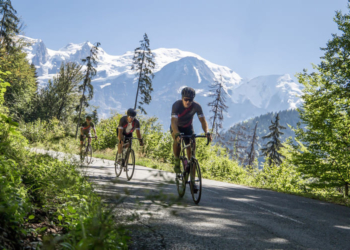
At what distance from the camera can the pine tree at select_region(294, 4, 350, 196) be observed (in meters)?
13.0

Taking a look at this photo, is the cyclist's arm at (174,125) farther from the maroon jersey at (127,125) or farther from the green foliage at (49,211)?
the maroon jersey at (127,125)

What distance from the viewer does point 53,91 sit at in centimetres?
4609

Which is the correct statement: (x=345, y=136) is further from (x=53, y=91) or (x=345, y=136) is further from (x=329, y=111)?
(x=53, y=91)

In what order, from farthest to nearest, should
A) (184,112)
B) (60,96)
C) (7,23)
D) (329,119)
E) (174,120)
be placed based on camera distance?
(60,96), (7,23), (329,119), (184,112), (174,120)

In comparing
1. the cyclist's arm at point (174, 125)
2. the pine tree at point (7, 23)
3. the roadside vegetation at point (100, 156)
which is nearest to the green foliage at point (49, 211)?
the roadside vegetation at point (100, 156)

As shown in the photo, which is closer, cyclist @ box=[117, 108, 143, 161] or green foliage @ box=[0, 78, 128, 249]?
green foliage @ box=[0, 78, 128, 249]

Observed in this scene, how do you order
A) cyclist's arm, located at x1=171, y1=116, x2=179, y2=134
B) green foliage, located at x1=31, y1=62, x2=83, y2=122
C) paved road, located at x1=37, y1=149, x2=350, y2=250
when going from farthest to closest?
1. green foliage, located at x1=31, y1=62, x2=83, y2=122
2. cyclist's arm, located at x1=171, y1=116, x2=179, y2=134
3. paved road, located at x1=37, y1=149, x2=350, y2=250

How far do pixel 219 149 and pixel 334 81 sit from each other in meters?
11.4

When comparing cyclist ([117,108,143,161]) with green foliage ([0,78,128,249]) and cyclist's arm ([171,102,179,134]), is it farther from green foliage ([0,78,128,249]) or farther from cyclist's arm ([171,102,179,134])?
green foliage ([0,78,128,249])

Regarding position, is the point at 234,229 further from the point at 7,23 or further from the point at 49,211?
the point at 7,23

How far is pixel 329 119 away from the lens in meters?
14.2

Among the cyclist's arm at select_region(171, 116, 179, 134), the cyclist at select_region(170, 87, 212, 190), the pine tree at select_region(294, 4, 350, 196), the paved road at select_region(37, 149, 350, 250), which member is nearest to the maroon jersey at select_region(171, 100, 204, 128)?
the cyclist at select_region(170, 87, 212, 190)

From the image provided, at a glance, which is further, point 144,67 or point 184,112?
point 144,67

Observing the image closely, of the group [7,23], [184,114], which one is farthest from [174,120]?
[7,23]
